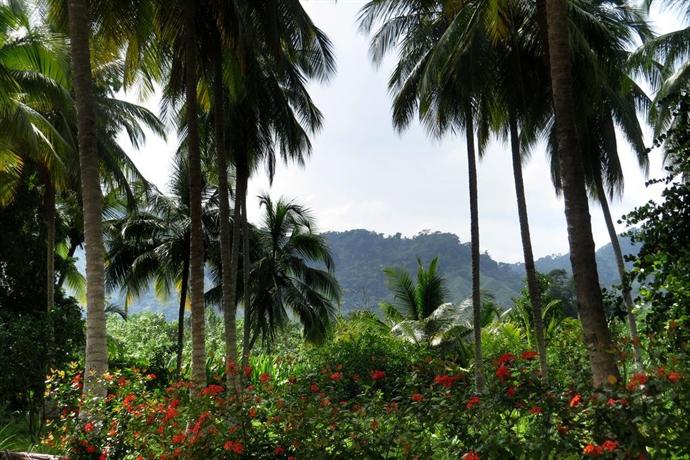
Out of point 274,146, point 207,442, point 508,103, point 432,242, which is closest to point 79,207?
point 274,146

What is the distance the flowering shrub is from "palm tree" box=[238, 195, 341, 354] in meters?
17.4

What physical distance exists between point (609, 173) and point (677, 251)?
576 inches

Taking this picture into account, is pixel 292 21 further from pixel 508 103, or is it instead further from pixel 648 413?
pixel 648 413

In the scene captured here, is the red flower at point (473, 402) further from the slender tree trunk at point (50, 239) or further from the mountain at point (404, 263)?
the mountain at point (404, 263)

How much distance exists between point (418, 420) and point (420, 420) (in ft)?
0.05

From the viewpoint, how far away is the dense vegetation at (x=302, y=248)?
4.79m

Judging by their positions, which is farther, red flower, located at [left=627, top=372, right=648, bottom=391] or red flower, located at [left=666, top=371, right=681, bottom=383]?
red flower, located at [left=627, top=372, right=648, bottom=391]

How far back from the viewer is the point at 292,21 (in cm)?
1194

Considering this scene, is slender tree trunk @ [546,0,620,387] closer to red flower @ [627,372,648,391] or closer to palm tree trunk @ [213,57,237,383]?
red flower @ [627,372,648,391]

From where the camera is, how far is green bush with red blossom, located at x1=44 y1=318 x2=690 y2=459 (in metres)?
3.60

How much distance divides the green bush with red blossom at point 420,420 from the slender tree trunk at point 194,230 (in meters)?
1.97

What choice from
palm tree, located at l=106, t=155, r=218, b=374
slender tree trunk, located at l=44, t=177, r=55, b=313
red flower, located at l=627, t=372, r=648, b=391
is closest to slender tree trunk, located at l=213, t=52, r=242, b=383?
slender tree trunk, located at l=44, t=177, r=55, b=313

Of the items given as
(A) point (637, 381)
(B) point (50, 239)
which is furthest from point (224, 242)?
(A) point (637, 381)

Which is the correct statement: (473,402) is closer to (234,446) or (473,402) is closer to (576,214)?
(234,446)
